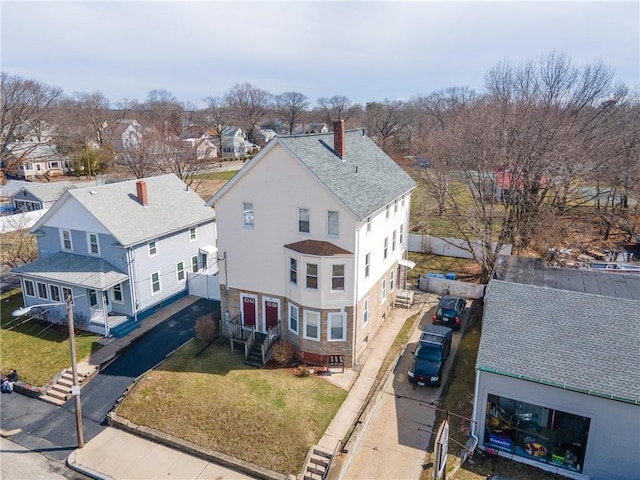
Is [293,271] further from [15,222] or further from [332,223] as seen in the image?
[15,222]

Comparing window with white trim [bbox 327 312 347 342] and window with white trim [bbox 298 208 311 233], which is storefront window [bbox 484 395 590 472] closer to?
window with white trim [bbox 327 312 347 342]

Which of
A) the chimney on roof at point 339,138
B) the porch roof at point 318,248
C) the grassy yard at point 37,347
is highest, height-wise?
the chimney on roof at point 339,138

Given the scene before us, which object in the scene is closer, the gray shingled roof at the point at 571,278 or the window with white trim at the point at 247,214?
the gray shingled roof at the point at 571,278

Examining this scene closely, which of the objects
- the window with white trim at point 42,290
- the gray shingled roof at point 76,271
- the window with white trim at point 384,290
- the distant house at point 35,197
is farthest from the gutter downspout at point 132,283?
the distant house at point 35,197

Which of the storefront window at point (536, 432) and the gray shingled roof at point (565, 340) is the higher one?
the gray shingled roof at point (565, 340)

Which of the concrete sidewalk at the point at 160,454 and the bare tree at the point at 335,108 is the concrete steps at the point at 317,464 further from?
the bare tree at the point at 335,108
